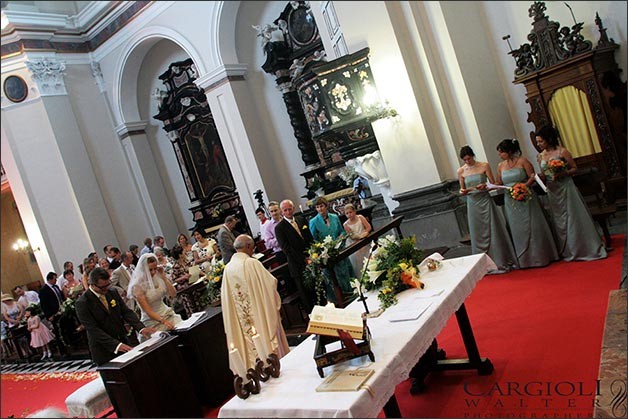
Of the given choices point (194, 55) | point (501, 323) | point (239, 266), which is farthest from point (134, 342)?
point (194, 55)

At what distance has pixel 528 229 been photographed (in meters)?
5.38

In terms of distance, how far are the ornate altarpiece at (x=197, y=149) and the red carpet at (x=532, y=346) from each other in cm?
863

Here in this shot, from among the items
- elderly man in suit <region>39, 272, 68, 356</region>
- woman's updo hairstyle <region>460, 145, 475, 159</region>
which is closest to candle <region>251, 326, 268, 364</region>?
woman's updo hairstyle <region>460, 145, 475, 159</region>

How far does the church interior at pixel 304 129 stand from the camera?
7.38 feet

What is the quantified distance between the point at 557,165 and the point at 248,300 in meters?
3.28

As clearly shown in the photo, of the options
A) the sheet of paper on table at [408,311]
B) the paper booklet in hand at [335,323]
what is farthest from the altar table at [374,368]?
the paper booklet in hand at [335,323]

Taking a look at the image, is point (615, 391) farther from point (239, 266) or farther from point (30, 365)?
point (30, 365)

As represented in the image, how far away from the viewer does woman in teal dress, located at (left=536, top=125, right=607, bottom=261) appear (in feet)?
16.5

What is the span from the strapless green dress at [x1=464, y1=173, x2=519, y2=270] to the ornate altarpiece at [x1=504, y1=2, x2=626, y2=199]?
92cm

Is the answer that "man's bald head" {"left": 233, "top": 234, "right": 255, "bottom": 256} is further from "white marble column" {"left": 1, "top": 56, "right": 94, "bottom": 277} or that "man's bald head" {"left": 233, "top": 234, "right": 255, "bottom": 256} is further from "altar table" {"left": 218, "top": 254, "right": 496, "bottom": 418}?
"white marble column" {"left": 1, "top": 56, "right": 94, "bottom": 277}

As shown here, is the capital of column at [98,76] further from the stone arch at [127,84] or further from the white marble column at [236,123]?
the white marble column at [236,123]

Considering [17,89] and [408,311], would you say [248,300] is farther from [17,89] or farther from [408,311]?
[17,89]

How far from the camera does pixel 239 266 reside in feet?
14.8

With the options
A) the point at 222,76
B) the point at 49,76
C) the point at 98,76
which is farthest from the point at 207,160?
the point at 49,76
